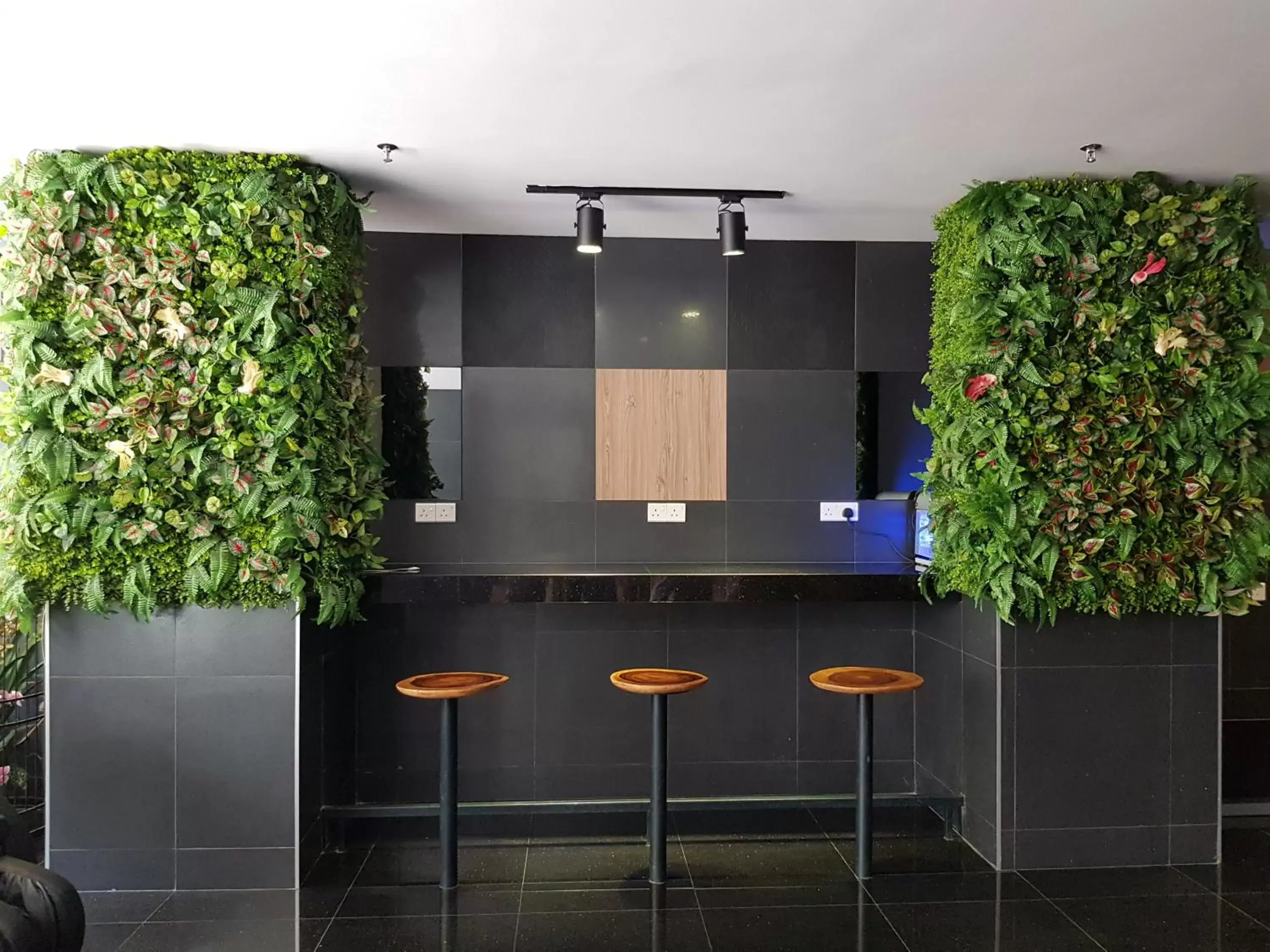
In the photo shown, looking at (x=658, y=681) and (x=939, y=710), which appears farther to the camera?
(x=939, y=710)

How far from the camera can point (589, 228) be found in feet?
13.6

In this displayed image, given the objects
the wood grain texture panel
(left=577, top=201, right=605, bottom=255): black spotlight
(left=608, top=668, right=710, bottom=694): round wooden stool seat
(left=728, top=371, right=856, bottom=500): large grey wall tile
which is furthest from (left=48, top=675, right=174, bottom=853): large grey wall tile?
(left=728, top=371, right=856, bottom=500): large grey wall tile

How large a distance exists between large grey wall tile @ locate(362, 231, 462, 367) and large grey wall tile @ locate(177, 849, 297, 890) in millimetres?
2433

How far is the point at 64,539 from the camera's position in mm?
3709

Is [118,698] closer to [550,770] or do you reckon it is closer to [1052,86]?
[550,770]

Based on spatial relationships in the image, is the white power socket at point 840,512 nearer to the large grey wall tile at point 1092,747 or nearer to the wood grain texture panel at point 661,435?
the wood grain texture panel at point 661,435

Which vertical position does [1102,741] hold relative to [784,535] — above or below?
below

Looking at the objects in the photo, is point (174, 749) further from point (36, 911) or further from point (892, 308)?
point (892, 308)

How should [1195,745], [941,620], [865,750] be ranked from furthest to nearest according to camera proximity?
1. [941,620]
2. [1195,745]
3. [865,750]

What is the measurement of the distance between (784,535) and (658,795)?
1662 millimetres

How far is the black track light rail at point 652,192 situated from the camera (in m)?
4.17

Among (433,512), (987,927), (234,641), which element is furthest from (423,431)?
(987,927)

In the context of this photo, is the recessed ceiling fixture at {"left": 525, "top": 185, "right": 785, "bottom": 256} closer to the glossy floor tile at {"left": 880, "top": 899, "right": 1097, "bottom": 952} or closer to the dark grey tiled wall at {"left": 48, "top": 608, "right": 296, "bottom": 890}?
the dark grey tiled wall at {"left": 48, "top": 608, "right": 296, "bottom": 890}

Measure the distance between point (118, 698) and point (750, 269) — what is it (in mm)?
3693
